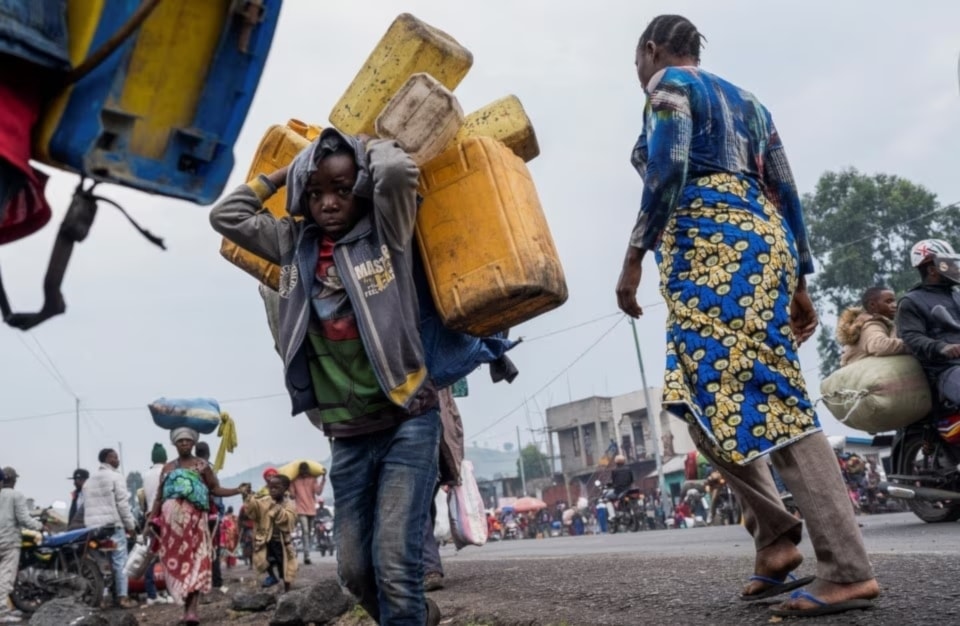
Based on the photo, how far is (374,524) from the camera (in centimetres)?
327

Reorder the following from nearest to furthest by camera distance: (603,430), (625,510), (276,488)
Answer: (276,488), (625,510), (603,430)

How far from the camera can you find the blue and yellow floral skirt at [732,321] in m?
3.38

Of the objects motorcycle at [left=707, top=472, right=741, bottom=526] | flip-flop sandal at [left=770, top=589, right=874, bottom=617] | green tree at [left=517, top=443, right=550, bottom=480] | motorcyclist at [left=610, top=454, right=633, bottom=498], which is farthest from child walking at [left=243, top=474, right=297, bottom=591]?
green tree at [left=517, top=443, right=550, bottom=480]

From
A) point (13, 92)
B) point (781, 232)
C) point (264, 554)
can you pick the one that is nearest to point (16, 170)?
point (13, 92)

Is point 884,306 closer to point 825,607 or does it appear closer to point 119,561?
point 825,607

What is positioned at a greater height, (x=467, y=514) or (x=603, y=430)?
(x=603, y=430)

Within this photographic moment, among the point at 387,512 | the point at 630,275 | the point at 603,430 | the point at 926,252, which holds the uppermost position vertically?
the point at 603,430

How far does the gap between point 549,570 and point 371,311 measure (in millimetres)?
4759

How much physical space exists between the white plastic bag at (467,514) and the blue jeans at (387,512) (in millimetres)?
4436

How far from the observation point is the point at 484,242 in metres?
3.24

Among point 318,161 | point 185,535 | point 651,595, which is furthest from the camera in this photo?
point 185,535

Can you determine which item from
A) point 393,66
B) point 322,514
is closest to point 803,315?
point 393,66

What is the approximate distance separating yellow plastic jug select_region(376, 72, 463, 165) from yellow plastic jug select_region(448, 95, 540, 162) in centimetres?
27

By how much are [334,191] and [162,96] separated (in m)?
1.63
